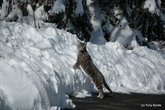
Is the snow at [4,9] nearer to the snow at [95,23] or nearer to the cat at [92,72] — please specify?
the snow at [95,23]

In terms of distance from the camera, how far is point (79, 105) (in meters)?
8.56

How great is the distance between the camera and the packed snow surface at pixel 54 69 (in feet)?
22.3

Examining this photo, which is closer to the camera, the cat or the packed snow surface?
the packed snow surface

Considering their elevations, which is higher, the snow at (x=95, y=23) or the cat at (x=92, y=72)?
the snow at (x=95, y=23)

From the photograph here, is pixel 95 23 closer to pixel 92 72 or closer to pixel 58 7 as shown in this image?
pixel 58 7

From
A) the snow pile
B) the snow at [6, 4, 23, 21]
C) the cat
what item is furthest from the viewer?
the snow pile

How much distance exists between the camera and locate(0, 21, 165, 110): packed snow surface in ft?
22.3

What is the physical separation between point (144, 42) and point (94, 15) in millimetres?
4023

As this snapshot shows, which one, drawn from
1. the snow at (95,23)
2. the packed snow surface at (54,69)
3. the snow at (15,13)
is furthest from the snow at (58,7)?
the snow at (95,23)

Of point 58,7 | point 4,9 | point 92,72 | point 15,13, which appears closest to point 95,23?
point 58,7

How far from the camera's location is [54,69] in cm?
934

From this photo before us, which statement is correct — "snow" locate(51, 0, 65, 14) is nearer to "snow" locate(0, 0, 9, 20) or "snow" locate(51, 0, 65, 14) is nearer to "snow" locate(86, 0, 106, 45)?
"snow" locate(0, 0, 9, 20)

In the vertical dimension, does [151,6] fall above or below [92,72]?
above

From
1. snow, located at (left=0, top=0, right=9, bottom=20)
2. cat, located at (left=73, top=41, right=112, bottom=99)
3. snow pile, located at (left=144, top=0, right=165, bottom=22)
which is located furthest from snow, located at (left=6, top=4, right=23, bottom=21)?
snow pile, located at (left=144, top=0, right=165, bottom=22)
